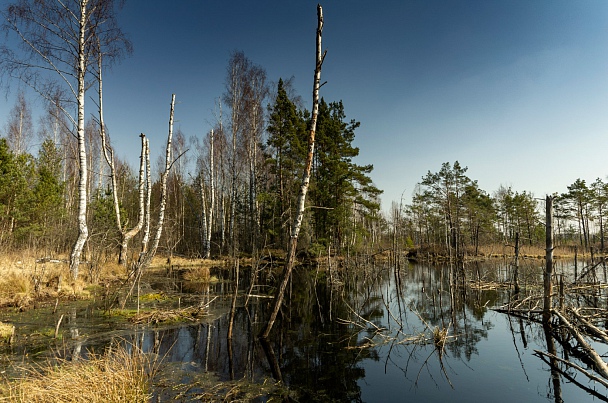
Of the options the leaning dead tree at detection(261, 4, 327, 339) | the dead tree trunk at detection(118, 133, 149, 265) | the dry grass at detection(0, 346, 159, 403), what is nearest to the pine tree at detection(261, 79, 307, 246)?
the dead tree trunk at detection(118, 133, 149, 265)

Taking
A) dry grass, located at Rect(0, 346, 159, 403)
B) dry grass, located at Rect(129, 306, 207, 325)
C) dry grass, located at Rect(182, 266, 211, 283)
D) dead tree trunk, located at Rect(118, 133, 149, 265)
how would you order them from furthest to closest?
dry grass, located at Rect(182, 266, 211, 283), dead tree trunk, located at Rect(118, 133, 149, 265), dry grass, located at Rect(129, 306, 207, 325), dry grass, located at Rect(0, 346, 159, 403)

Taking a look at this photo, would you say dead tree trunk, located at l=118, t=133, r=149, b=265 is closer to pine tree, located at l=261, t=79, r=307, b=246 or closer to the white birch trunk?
the white birch trunk

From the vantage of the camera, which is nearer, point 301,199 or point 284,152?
point 301,199

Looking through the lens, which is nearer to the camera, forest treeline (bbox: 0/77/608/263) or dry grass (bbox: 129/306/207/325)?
dry grass (bbox: 129/306/207/325)

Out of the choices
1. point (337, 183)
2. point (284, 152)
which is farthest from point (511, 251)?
point (284, 152)

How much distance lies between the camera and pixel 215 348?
6.73 m

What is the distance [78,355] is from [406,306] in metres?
9.78

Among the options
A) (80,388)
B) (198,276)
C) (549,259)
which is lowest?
(198,276)

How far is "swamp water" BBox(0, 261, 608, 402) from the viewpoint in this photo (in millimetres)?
5109

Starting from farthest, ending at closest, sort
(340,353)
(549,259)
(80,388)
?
(549,259) < (340,353) < (80,388)

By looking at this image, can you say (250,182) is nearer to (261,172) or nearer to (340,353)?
(261,172)

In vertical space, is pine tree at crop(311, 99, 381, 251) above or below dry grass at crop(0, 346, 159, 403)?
above

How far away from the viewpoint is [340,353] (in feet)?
22.3

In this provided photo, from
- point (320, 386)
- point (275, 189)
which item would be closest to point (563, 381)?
point (320, 386)
